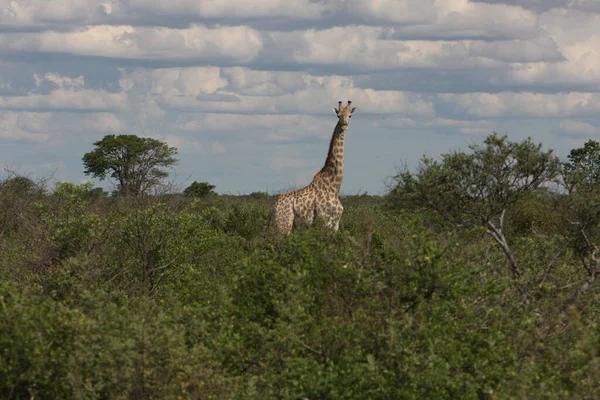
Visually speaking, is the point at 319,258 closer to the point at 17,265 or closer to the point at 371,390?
the point at 371,390

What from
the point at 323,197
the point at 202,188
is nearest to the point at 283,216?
the point at 323,197

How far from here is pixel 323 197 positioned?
15.8 m

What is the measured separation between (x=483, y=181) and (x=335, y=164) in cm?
557

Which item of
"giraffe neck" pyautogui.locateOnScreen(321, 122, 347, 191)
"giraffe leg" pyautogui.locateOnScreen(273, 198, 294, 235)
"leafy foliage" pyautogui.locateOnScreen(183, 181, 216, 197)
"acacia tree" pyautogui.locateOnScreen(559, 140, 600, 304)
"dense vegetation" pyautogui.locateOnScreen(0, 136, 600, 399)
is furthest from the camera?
"leafy foliage" pyautogui.locateOnScreen(183, 181, 216, 197)

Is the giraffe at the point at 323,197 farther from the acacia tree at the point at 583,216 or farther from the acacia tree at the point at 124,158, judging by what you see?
the acacia tree at the point at 124,158

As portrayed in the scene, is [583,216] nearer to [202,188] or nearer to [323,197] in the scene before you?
[323,197]

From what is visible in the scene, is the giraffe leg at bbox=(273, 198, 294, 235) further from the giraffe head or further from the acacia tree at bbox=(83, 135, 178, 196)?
the acacia tree at bbox=(83, 135, 178, 196)

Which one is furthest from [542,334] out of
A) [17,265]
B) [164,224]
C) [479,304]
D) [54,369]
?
[17,265]

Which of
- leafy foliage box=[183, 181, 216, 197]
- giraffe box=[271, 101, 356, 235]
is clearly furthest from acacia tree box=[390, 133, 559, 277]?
leafy foliage box=[183, 181, 216, 197]

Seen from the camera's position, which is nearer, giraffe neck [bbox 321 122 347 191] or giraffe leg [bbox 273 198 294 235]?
giraffe leg [bbox 273 198 294 235]

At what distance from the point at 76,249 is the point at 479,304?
6483 millimetres

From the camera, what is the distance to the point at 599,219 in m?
11.1

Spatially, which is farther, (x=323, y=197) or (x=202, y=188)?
(x=202, y=188)

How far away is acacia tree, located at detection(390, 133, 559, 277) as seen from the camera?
436 inches
